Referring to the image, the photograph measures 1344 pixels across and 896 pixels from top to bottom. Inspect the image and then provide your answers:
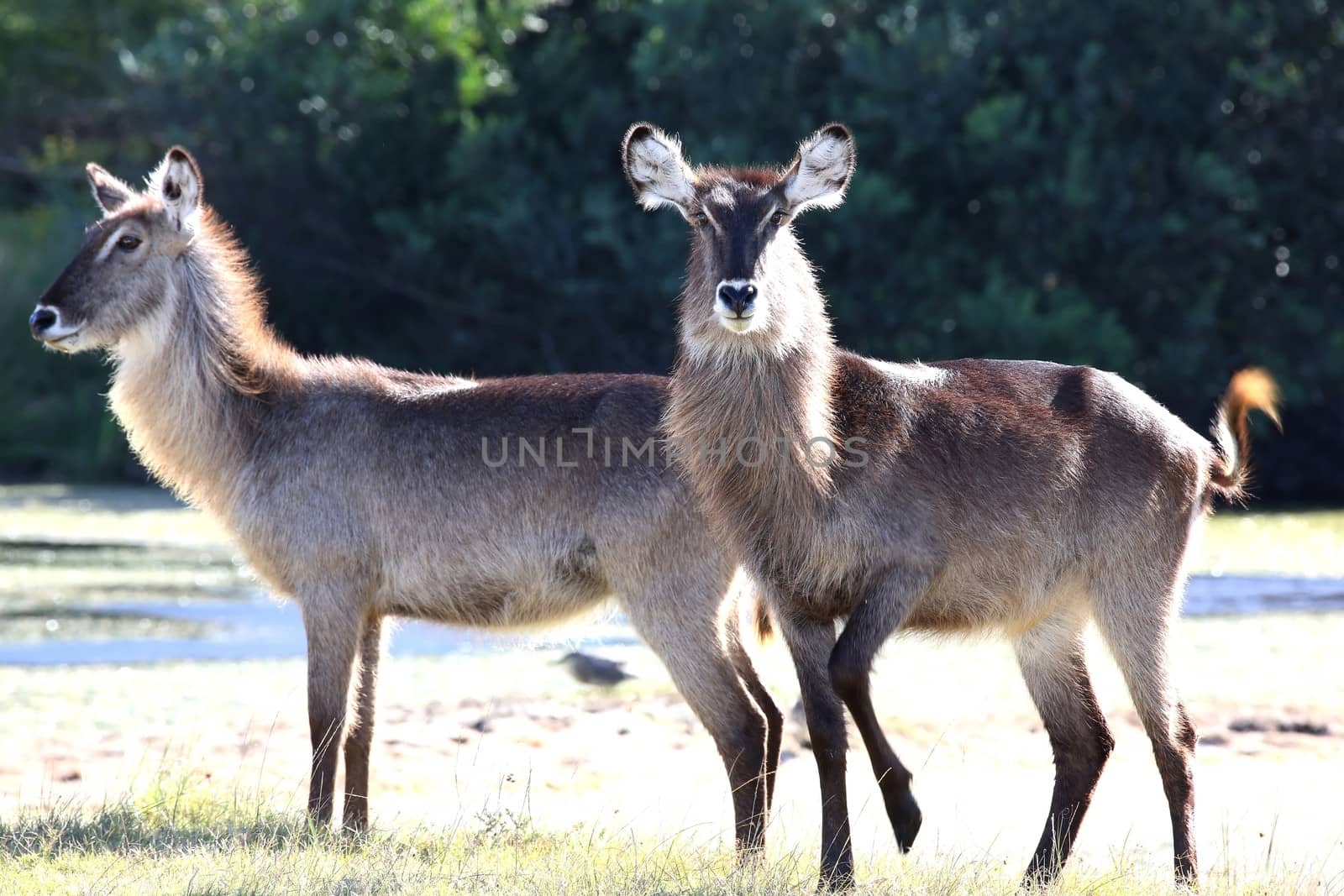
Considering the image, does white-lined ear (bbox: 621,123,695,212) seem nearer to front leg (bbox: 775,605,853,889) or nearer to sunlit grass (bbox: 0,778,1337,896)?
front leg (bbox: 775,605,853,889)

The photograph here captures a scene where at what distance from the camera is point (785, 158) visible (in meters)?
17.4

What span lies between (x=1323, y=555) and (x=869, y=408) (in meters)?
9.40

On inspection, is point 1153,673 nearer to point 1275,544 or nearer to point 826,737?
point 826,737

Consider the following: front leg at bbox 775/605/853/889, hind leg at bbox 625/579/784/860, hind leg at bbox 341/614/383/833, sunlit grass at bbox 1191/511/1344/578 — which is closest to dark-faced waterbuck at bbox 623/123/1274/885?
front leg at bbox 775/605/853/889

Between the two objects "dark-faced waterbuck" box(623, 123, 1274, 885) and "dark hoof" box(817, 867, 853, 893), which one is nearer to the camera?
"dark hoof" box(817, 867, 853, 893)

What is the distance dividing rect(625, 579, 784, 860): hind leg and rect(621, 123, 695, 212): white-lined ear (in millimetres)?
1339

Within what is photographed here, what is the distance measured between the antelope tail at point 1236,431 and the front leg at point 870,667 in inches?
55.1

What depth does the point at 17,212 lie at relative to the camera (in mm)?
27656

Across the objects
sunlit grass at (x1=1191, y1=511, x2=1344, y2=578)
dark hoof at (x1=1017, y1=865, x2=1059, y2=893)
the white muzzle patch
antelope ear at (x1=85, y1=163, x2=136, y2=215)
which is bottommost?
sunlit grass at (x1=1191, y1=511, x2=1344, y2=578)

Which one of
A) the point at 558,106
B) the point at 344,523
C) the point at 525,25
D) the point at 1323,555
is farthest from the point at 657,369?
the point at 344,523

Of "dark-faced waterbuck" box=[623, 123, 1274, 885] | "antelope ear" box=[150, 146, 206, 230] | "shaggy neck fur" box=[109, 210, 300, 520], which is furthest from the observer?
"antelope ear" box=[150, 146, 206, 230]

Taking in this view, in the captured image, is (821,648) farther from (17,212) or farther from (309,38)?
(17,212)

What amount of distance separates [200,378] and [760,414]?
2.39 m

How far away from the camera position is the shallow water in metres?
9.68
